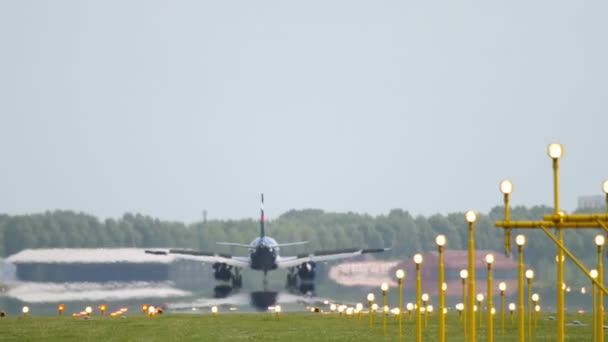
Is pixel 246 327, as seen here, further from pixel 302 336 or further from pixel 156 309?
pixel 156 309

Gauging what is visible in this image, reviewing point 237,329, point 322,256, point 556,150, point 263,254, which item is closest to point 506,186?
point 556,150

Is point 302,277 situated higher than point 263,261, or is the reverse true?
point 263,261

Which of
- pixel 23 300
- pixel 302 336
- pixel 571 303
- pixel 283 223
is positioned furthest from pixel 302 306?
pixel 283 223

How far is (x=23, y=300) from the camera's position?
10550 centimetres

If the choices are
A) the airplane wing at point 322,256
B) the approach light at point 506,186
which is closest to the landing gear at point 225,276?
the airplane wing at point 322,256

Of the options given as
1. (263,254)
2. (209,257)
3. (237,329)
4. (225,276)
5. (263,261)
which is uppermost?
(263,254)

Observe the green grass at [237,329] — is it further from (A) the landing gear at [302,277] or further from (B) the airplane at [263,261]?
(B) the airplane at [263,261]

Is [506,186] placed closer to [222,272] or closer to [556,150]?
[556,150]

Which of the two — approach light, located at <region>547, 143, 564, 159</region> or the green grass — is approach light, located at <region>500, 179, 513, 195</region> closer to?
approach light, located at <region>547, 143, 564, 159</region>

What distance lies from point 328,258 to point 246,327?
57120mm

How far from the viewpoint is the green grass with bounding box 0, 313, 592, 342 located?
59.3 meters

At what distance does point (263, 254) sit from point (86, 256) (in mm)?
13877

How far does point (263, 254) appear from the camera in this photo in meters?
121

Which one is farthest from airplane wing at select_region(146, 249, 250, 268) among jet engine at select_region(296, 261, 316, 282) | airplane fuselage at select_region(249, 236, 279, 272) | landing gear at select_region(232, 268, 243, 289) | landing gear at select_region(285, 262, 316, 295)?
jet engine at select_region(296, 261, 316, 282)
